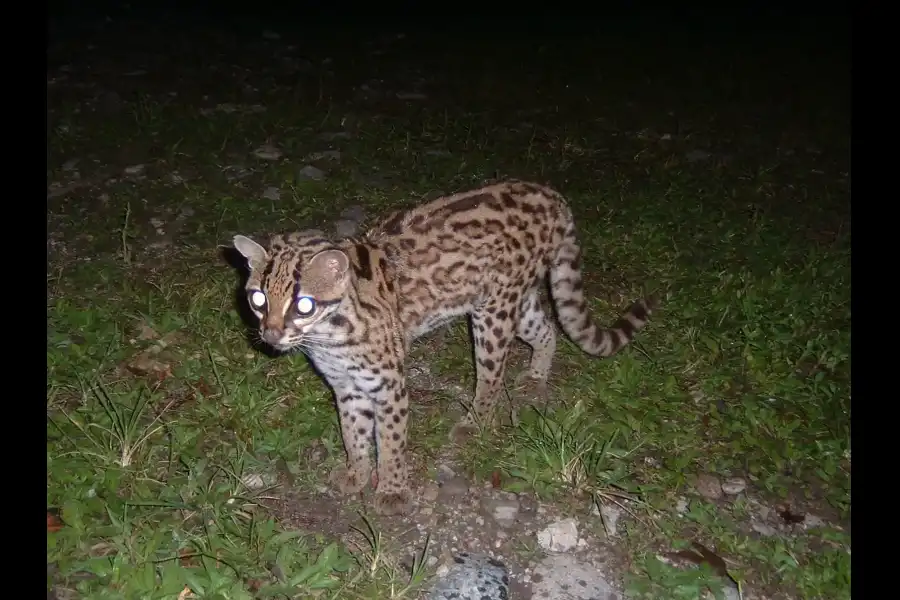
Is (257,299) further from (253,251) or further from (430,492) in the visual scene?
(430,492)

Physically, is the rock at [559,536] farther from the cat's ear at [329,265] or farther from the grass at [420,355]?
the cat's ear at [329,265]

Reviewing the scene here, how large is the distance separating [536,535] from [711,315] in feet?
9.24

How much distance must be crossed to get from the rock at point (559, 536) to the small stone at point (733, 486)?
1026 millimetres

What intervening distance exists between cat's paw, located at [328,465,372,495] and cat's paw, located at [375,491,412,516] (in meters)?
0.13

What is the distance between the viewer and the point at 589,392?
5734 mm

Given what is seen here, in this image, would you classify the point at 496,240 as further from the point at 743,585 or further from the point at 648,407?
the point at 743,585

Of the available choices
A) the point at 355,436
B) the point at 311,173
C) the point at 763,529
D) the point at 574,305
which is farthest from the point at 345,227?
the point at 763,529

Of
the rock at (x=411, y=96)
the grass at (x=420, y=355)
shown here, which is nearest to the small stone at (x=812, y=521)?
the grass at (x=420, y=355)

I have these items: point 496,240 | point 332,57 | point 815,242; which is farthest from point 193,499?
point 332,57

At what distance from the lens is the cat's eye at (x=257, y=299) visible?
14.0 ft

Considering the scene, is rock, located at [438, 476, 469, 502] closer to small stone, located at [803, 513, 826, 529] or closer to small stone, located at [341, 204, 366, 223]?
small stone, located at [803, 513, 826, 529]

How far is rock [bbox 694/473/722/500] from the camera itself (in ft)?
16.3

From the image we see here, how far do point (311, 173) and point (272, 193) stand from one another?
0.54 metres

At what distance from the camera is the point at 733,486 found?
199 inches
